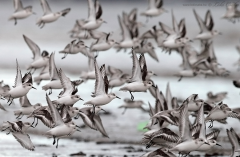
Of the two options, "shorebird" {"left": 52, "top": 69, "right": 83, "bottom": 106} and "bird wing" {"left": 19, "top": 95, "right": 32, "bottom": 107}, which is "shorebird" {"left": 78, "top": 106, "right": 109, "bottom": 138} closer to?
"shorebird" {"left": 52, "top": 69, "right": 83, "bottom": 106}

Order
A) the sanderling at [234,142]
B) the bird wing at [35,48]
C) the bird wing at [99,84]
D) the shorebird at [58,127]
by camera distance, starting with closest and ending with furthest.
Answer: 1. the sanderling at [234,142]
2. the shorebird at [58,127]
3. the bird wing at [99,84]
4. the bird wing at [35,48]

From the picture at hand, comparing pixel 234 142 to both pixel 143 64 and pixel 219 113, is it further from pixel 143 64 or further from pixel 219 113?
pixel 143 64

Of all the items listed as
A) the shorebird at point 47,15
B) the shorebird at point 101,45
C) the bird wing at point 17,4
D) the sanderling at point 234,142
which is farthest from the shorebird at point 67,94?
the bird wing at point 17,4

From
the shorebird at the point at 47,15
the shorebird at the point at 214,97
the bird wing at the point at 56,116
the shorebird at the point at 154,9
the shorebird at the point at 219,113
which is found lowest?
the shorebird at the point at 214,97

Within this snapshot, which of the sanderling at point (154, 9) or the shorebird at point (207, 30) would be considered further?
the sanderling at point (154, 9)

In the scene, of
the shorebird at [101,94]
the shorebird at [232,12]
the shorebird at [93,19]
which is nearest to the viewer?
the shorebird at [101,94]

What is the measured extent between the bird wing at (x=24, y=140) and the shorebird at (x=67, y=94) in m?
0.78

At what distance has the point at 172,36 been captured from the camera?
1202 centimetres

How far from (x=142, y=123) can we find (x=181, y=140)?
384cm

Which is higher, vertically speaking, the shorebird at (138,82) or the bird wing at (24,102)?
the shorebird at (138,82)

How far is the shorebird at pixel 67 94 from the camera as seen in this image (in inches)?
358

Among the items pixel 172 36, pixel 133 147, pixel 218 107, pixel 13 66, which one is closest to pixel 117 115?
pixel 172 36

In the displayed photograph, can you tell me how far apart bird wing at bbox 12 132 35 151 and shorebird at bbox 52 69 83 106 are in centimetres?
78

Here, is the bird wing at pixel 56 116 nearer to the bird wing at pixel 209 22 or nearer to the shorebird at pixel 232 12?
the bird wing at pixel 209 22
